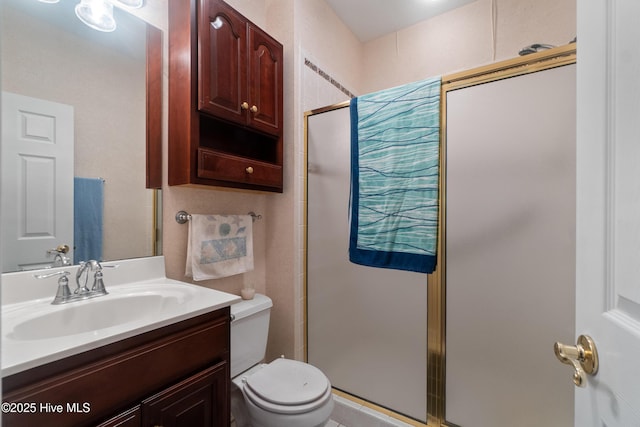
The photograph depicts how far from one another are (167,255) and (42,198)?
50cm

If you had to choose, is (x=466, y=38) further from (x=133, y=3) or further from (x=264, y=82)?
(x=133, y=3)

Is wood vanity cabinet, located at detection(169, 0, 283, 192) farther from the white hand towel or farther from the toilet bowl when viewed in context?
the toilet bowl

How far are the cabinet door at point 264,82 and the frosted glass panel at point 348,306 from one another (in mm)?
258

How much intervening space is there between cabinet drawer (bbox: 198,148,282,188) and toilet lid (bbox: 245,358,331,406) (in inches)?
36.0

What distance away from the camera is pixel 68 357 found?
74 cm

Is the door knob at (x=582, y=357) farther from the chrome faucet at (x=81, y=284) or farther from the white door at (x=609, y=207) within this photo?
the chrome faucet at (x=81, y=284)

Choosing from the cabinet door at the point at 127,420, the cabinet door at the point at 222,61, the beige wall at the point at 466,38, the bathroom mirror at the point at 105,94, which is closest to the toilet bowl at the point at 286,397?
the cabinet door at the point at 127,420

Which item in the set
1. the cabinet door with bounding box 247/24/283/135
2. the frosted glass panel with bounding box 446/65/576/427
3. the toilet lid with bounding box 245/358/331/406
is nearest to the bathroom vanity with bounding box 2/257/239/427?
the toilet lid with bounding box 245/358/331/406

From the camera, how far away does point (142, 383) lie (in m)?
0.87

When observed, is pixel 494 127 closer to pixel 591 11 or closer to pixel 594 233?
pixel 591 11

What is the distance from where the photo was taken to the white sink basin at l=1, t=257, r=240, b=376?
735 millimetres

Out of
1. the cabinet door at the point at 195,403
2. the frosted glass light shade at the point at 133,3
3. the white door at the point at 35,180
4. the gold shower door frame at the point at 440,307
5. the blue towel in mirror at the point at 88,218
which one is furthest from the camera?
the gold shower door frame at the point at 440,307

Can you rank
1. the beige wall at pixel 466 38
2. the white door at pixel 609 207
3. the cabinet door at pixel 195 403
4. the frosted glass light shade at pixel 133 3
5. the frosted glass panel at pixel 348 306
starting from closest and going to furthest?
A: the white door at pixel 609 207 → the cabinet door at pixel 195 403 → the frosted glass light shade at pixel 133 3 → the frosted glass panel at pixel 348 306 → the beige wall at pixel 466 38

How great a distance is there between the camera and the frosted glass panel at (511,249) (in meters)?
1.18
